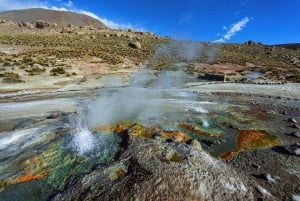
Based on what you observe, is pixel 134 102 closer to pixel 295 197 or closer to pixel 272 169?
pixel 272 169

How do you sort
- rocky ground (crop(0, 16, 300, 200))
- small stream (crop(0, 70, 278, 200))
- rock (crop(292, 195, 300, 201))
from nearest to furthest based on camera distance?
rocky ground (crop(0, 16, 300, 200)) < rock (crop(292, 195, 300, 201)) < small stream (crop(0, 70, 278, 200))

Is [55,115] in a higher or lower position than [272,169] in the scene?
lower

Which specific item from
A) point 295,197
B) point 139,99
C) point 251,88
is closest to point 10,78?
point 139,99

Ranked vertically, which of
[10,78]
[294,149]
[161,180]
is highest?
[161,180]

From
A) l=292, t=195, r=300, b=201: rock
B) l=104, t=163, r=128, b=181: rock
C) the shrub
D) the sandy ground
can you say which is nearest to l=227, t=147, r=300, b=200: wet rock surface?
l=292, t=195, r=300, b=201: rock

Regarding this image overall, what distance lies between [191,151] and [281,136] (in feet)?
20.3

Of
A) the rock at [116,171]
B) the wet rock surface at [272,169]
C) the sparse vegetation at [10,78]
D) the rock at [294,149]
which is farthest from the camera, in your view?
the sparse vegetation at [10,78]

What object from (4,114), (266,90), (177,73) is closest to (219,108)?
(266,90)

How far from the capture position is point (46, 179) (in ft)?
29.7

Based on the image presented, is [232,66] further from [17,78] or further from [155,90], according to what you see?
[17,78]

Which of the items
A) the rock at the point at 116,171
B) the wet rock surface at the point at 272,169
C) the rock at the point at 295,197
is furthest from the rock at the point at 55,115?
the rock at the point at 295,197

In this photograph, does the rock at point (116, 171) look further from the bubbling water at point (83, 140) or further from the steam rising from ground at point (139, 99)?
the steam rising from ground at point (139, 99)

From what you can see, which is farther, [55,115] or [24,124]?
[55,115]

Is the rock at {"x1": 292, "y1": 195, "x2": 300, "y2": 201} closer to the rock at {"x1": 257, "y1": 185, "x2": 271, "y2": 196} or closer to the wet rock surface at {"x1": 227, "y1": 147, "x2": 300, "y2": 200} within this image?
the wet rock surface at {"x1": 227, "y1": 147, "x2": 300, "y2": 200}
